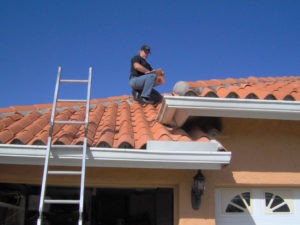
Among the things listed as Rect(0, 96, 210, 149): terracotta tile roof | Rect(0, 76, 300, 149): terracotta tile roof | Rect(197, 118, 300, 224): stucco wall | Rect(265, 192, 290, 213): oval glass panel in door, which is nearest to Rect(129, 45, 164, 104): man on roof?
Rect(0, 96, 210, 149): terracotta tile roof

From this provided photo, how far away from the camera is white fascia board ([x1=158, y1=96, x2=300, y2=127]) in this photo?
5.09 meters

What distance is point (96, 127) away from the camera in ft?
20.2

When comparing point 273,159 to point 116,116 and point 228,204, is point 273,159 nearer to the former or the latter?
point 228,204

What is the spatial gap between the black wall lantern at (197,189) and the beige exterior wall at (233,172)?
74mm

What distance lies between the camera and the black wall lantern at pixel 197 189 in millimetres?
5145

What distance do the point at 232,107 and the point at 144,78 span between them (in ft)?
10.5

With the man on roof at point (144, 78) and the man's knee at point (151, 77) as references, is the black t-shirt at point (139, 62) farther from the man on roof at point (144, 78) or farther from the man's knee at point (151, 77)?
the man's knee at point (151, 77)

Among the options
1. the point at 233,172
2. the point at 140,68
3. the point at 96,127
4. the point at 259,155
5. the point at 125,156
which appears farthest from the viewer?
the point at 140,68

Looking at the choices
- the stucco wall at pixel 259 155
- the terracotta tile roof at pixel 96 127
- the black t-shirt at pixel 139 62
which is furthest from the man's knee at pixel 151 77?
the stucco wall at pixel 259 155

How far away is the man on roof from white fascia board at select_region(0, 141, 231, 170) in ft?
10.9

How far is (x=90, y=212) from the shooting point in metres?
10.9

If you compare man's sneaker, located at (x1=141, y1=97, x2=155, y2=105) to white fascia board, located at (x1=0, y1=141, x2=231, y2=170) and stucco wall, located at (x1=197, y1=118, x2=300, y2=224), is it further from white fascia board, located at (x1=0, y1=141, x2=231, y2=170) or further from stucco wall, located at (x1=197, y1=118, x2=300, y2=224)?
white fascia board, located at (x1=0, y1=141, x2=231, y2=170)

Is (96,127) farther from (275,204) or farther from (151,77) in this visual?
(275,204)

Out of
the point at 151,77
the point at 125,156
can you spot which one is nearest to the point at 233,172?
the point at 125,156
